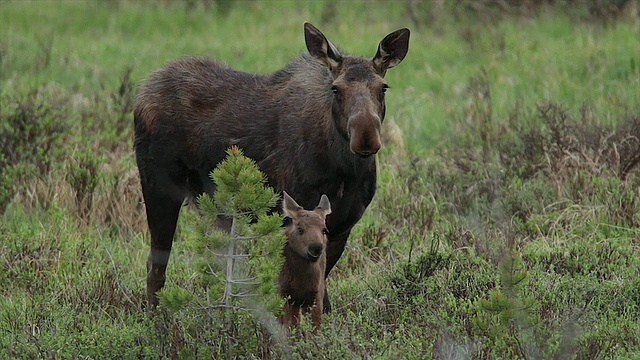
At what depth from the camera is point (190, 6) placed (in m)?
16.6

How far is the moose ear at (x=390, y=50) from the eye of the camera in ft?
20.7

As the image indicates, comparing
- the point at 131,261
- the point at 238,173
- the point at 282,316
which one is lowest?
the point at 131,261

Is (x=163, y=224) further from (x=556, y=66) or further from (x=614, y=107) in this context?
(x=556, y=66)

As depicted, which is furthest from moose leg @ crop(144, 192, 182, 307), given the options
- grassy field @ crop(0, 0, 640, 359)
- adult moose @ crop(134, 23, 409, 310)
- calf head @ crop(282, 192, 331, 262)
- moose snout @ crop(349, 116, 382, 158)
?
moose snout @ crop(349, 116, 382, 158)

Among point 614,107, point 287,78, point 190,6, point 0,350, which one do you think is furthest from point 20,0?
point 0,350

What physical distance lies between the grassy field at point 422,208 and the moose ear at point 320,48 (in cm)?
93

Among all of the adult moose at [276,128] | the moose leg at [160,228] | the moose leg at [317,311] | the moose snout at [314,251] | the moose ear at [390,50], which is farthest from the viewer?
the moose leg at [160,228]

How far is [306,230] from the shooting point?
18.3 ft

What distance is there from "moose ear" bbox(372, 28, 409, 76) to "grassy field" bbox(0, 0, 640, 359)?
3.47 feet

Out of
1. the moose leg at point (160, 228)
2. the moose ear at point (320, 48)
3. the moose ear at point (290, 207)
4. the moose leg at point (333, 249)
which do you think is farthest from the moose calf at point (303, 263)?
the moose leg at point (160, 228)

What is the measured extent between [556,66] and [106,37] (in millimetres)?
6401

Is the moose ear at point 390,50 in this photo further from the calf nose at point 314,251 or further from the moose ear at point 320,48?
the calf nose at point 314,251

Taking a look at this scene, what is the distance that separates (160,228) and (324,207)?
1797 millimetres

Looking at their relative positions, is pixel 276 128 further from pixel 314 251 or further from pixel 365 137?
pixel 314 251
